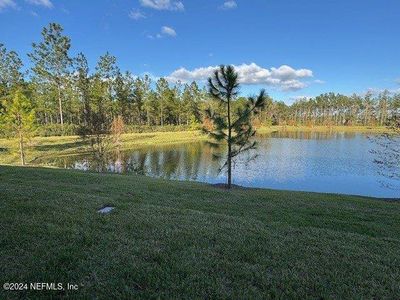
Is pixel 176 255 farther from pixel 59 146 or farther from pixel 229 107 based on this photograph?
pixel 59 146

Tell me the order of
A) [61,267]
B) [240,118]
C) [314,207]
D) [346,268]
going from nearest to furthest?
[61,267] < [346,268] < [314,207] < [240,118]

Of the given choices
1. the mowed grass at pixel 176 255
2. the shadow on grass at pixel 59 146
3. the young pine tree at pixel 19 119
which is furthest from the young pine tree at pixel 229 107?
the shadow on grass at pixel 59 146

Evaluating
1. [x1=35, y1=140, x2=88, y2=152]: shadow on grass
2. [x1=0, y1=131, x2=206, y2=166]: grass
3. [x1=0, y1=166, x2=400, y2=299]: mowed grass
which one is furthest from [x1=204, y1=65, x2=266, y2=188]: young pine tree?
[x1=35, y1=140, x2=88, y2=152]: shadow on grass

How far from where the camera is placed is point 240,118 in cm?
1574

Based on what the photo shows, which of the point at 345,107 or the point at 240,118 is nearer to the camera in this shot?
the point at 240,118

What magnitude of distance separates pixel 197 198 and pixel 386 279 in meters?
7.94

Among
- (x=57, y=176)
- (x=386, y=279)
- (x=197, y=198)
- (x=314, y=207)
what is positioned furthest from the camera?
(x=57, y=176)

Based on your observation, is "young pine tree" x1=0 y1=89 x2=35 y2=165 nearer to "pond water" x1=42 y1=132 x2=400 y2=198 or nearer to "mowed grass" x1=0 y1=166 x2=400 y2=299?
"pond water" x1=42 y1=132 x2=400 y2=198

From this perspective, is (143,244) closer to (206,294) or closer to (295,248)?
(206,294)

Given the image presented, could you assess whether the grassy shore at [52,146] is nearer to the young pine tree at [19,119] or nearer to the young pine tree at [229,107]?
the young pine tree at [19,119]

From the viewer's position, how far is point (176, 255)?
4.48 meters

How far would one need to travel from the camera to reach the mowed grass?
362 cm

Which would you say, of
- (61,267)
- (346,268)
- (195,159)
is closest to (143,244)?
(61,267)

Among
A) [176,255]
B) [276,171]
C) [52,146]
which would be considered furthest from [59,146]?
[176,255]
